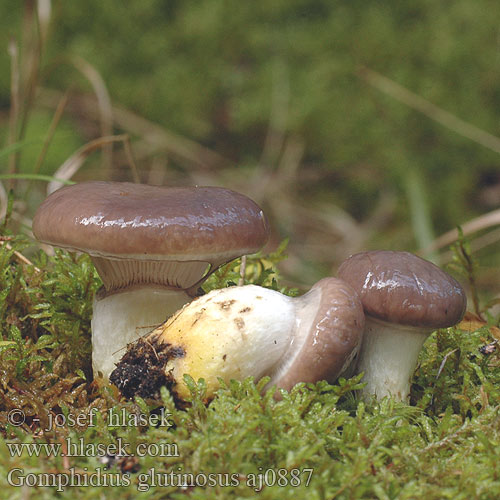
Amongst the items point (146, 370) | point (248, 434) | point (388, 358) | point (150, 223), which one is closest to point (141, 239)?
point (150, 223)

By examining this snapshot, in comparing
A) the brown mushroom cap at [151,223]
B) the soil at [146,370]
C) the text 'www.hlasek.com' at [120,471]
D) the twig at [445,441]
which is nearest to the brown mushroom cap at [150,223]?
the brown mushroom cap at [151,223]

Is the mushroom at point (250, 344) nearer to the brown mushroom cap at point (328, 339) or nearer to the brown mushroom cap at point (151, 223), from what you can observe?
the brown mushroom cap at point (328, 339)

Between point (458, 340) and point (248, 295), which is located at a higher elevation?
point (248, 295)

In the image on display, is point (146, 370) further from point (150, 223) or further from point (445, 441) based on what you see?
point (445, 441)

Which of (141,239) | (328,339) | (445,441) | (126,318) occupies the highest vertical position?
(141,239)

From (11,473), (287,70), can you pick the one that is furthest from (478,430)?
(287,70)

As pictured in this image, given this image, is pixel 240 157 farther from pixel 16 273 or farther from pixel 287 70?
pixel 16 273
